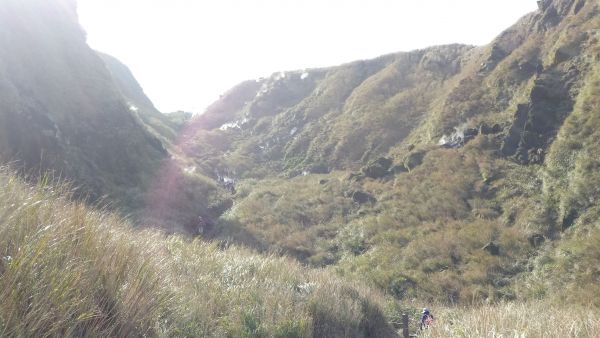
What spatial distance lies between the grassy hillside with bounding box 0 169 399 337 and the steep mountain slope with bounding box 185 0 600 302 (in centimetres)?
899

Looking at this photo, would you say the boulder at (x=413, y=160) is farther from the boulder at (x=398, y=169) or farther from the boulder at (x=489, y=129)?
the boulder at (x=489, y=129)

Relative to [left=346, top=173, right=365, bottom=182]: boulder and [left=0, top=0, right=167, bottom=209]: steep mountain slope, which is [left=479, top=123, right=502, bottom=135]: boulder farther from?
[left=0, top=0, right=167, bottom=209]: steep mountain slope

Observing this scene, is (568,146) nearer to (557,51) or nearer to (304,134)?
(557,51)

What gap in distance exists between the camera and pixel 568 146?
67.2 ft

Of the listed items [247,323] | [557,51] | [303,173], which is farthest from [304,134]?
[247,323]

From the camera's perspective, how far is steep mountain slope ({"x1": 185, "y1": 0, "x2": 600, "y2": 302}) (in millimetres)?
16859

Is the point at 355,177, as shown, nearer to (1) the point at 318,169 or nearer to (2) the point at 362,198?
(2) the point at 362,198

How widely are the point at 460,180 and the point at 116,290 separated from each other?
23.6 metres

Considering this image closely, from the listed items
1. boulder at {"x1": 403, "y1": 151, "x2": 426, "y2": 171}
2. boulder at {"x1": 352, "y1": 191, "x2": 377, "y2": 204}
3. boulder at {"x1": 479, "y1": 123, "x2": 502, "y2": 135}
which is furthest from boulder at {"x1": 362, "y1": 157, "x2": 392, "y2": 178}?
boulder at {"x1": 479, "y1": 123, "x2": 502, "y2": 135}

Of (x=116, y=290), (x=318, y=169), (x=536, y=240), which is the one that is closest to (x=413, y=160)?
(x=536, y=240)

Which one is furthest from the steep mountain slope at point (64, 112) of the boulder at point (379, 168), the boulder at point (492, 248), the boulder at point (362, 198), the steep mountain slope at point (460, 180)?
the boulder at point (492, 248)

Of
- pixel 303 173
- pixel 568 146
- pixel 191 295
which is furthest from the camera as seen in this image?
pixel 303 173

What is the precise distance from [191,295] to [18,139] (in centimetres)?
2293

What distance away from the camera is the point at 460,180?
2473 cm
